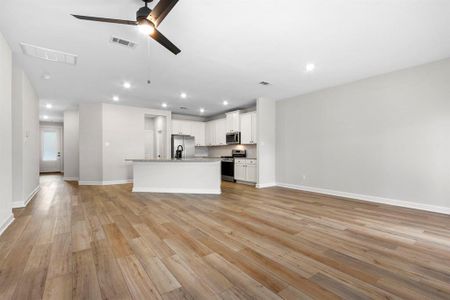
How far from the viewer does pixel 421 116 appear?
12.5ft

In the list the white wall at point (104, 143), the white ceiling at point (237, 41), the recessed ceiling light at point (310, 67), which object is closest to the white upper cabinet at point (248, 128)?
the white ceiling at point (237, 41)

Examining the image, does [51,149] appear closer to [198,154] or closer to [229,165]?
[198,154]

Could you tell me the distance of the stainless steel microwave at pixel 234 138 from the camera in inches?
279

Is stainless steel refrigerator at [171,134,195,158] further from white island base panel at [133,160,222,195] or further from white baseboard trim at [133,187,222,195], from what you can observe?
white baseboard trim at [133,187,222,195]

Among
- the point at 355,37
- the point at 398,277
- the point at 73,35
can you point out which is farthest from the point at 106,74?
the point at 398,277

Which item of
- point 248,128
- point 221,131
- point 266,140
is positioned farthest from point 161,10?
point 221,131

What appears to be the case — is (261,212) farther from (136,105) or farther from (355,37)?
(136,105)

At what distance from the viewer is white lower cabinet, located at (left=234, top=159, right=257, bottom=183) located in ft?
21.0

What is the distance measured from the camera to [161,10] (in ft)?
6.14

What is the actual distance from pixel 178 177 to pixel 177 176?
0.04m

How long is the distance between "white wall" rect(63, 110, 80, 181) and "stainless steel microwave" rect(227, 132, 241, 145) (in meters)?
6.12

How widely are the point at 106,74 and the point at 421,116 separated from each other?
6.36 m

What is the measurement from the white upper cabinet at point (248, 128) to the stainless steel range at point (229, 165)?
581 mm

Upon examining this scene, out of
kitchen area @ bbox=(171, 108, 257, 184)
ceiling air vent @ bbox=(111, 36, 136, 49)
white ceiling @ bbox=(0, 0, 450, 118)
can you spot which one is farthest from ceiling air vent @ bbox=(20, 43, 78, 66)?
kitchen area @ bbox=(171, 108, 257, 184)
